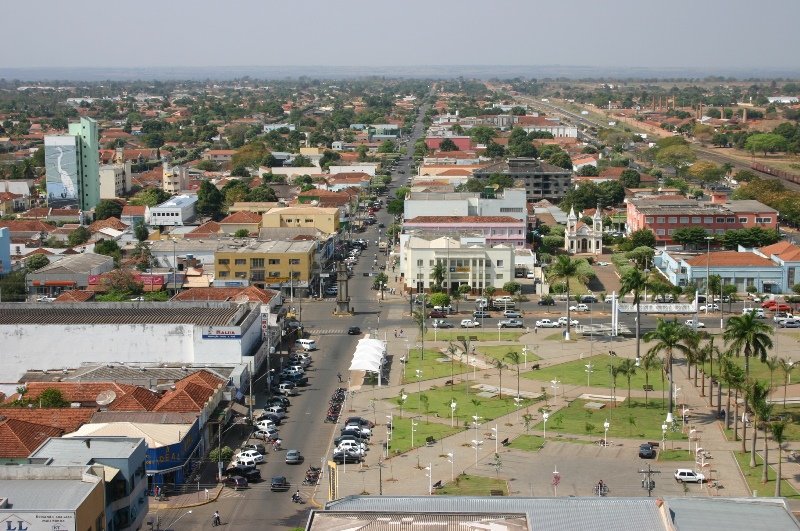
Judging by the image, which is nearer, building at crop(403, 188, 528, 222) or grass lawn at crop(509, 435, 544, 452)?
grass lawn at crop(509, 435, 544, 452)

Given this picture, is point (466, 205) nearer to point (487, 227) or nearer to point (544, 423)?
point (487, 227)

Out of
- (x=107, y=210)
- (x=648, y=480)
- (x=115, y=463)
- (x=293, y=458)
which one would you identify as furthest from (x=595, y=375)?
(x=107, y=210)

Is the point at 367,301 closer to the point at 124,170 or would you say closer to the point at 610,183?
the point at 610,183

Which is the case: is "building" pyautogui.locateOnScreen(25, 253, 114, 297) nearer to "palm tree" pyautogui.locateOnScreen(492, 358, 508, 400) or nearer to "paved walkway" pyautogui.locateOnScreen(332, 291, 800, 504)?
"paved walkway" pyautogui.locateOnScreen(332, 291, 800, 504)

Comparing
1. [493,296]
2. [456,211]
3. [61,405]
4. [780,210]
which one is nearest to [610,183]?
[780,210]

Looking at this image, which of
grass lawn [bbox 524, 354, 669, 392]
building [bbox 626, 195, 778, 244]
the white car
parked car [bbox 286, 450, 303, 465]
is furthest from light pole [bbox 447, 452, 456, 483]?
building [bbox 626, 195, 778, 244]

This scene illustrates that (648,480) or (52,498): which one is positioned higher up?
(52,498)
